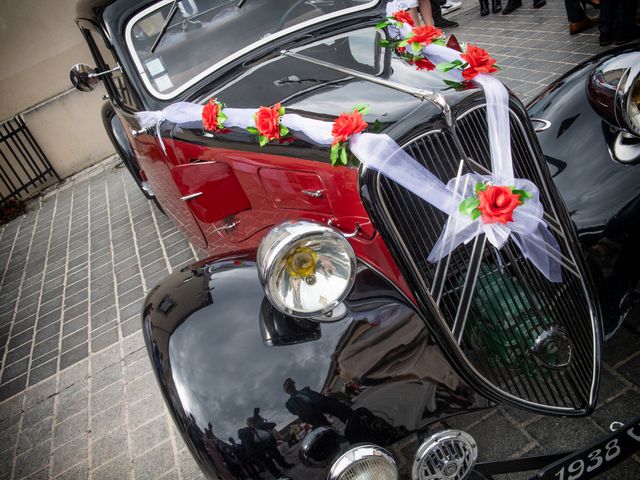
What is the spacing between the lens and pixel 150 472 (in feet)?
9.30

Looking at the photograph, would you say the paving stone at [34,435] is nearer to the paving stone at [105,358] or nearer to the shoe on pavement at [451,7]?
the paving stone at [105,358]

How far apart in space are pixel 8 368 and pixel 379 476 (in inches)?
151

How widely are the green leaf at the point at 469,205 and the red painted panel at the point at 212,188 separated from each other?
129 cm

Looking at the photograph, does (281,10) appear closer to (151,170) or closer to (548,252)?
(151,170)

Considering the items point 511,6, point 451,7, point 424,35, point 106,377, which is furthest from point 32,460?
point 451,7

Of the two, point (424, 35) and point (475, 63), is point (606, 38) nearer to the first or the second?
point (424, 35)

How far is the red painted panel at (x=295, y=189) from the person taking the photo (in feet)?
7.30

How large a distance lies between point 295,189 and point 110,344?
8.35ft

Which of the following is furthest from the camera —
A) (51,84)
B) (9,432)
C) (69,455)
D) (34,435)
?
(51,84)

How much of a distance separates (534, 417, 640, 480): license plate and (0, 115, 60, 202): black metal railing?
925cm

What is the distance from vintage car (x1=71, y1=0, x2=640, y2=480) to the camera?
1.73 m

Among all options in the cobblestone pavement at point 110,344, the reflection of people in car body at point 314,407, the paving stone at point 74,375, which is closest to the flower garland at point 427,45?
the reflection of people in car body at point 314,407

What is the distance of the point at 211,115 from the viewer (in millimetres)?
2570

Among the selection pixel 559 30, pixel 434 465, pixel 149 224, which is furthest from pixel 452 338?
pixel 559 30
